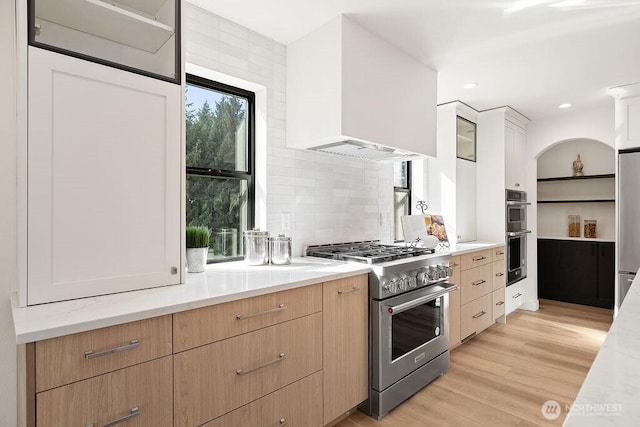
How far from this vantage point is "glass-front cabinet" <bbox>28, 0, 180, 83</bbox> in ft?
5.06

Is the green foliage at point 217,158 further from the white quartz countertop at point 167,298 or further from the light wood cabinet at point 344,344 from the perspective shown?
the light wood cabinet at point 344,344

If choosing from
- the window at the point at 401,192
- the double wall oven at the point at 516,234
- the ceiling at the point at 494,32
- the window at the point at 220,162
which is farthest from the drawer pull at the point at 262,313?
the double wall oven at the point at 516,234

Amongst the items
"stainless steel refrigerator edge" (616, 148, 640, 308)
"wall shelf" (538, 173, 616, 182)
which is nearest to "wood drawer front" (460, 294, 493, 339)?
"stainless steel refrigerator edge" (616, 148, 640, 308)

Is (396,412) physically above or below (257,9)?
below

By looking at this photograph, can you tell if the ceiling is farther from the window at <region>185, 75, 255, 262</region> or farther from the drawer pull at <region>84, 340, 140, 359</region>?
the drawer pull at <region>84, 340, 140, 359</region>

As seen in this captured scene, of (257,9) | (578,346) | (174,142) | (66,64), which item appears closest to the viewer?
(66,64)

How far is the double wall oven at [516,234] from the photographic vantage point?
166 inches

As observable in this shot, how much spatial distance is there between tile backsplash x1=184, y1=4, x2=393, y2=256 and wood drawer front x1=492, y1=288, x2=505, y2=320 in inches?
63.2

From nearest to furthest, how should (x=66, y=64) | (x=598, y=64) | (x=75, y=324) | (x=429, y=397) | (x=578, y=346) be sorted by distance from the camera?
(x=75, y=324)
(x=66, y=64)
(x=429, y=397)
(x=598, y=64)
(x=578, y=346)

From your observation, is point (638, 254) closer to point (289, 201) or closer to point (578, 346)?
point (578, 346)

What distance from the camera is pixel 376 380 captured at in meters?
2.20

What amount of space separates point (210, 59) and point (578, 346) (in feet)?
13.0

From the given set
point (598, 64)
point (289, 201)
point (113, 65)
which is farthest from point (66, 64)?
point (598, 64)

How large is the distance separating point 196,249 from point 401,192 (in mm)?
2600
